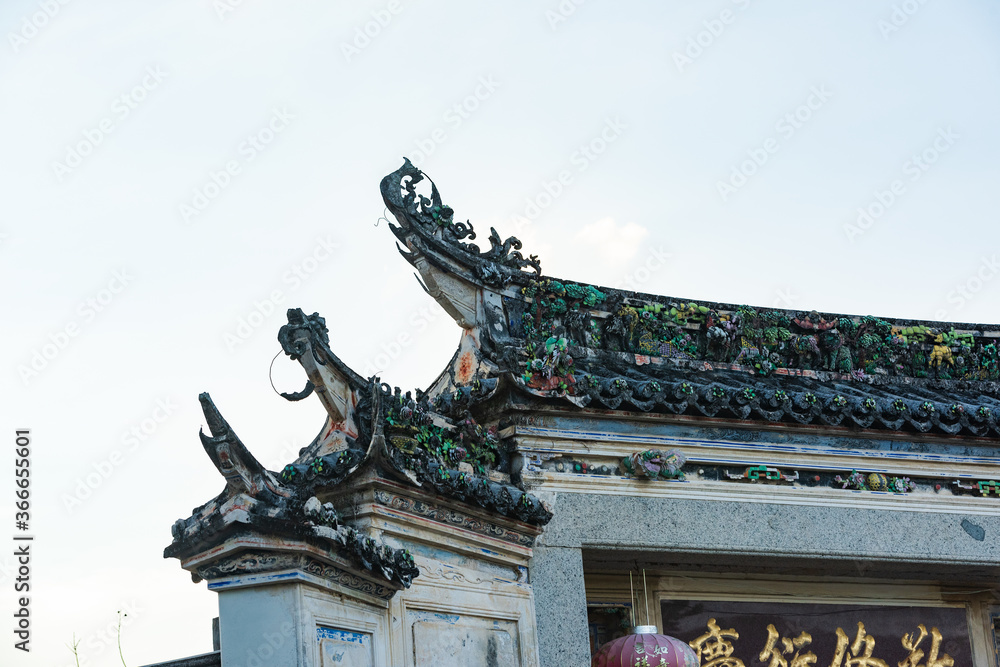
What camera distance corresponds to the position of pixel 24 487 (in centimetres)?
926

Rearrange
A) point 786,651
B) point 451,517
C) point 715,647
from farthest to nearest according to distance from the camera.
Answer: point 786,651
point 715,647
point 451,517

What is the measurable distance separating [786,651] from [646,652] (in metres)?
2.41

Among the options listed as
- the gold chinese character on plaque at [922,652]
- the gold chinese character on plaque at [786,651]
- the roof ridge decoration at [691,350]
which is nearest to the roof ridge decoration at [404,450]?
the roof ridge decoration at [691,350]

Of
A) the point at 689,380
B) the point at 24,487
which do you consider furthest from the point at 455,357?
the point at 24,487

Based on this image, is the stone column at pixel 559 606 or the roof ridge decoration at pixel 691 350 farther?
the roof ridge decoration at pixel 691 350

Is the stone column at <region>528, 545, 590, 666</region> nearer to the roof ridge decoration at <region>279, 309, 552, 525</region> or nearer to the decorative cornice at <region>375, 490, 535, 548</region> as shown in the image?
the decorative cornice at <region>375, 490, 535, 548</region>

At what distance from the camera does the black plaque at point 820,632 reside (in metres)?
10.9

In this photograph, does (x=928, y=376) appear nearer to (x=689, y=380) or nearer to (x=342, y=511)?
(x=689, y=380)

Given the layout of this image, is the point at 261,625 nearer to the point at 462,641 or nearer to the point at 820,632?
the point at 462,641

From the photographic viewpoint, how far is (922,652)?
39.4 feet

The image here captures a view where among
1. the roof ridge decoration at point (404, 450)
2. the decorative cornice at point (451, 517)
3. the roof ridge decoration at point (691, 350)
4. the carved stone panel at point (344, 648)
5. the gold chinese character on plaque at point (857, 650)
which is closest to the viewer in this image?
the carved stone panel at point (344, 648)

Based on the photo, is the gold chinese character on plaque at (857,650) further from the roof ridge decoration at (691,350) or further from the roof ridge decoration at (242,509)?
the roof ridge decoration at (242,509)

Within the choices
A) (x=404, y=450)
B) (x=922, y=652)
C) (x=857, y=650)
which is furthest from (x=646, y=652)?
(x=922, y=652)

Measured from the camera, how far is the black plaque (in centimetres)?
1088
